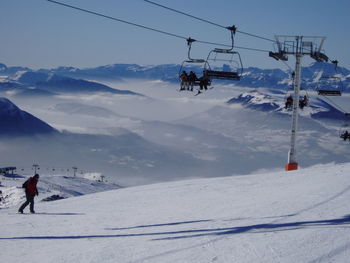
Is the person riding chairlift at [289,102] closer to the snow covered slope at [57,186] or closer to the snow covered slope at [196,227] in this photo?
the snow covered slope at [196,227]

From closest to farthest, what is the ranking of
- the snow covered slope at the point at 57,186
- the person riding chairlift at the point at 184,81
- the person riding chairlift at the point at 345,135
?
1. the person riding chairlift at the point at 184,81
2. the person riding chairlift at the point at 345,135
3. the snow covered slope at the point at 57,186

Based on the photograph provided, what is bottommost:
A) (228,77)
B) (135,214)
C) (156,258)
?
(135,214)

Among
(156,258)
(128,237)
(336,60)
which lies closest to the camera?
(156,258)

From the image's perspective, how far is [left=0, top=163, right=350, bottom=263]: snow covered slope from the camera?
28.8 feet

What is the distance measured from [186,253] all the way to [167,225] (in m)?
2.94

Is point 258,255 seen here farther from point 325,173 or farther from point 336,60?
point 336,60

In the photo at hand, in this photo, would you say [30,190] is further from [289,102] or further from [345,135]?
[345,135]

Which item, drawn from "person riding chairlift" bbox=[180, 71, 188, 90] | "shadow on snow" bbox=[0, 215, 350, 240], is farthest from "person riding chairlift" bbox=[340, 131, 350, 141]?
"shadow on snow" bbox=[0, 215, 350, 240]

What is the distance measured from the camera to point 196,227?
11141mm

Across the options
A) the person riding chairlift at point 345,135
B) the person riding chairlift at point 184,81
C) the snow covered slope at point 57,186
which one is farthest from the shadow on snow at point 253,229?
the snow covered slope at point 57,186

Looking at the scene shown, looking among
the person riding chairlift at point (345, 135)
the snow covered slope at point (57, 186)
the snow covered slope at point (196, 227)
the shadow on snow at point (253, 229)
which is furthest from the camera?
the snow covered slope at point (57, 186)

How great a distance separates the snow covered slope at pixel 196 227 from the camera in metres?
8.77

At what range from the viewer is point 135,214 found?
13922mm

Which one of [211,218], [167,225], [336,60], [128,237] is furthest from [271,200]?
[336,60]
